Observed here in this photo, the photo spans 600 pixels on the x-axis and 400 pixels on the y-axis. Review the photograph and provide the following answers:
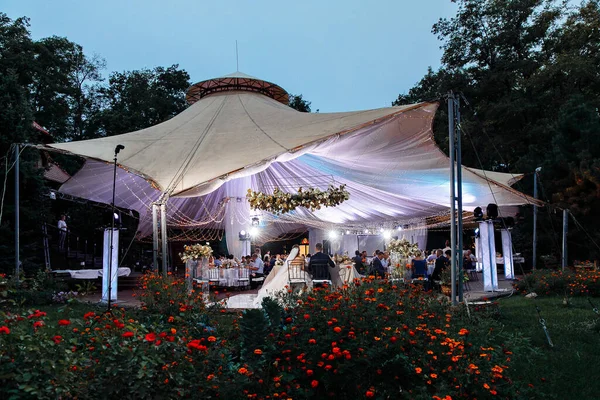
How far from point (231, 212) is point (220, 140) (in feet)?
15.0

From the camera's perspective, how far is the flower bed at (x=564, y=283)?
850cm

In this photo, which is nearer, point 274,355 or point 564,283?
point 274,355

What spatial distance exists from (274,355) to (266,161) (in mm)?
4064

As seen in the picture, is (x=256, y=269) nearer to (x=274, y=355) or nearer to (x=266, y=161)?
(x=266, y=161)

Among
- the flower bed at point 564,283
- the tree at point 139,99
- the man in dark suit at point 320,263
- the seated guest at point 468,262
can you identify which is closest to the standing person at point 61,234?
the man in dark suit at point 320,263

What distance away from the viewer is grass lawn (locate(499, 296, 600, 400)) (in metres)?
3.88

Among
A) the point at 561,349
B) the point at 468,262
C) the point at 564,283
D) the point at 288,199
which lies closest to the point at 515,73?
the point at 468,262

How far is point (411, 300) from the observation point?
3.91 metres

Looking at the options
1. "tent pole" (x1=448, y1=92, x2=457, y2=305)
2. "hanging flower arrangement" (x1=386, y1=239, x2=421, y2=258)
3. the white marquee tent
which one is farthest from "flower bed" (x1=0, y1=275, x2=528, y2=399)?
"hanging flower arrangement" (x1=386, y1=239, x2=421, y2=258)

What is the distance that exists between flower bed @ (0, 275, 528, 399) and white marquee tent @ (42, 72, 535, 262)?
3.44 m

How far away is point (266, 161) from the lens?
6801 millimetres

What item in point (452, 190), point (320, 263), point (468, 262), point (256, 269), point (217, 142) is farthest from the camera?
point (468, 262)

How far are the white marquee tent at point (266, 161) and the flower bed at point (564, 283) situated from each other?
1441 mm

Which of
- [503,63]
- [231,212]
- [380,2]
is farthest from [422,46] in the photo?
[231,212]
